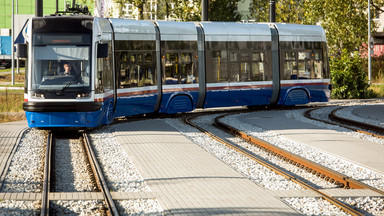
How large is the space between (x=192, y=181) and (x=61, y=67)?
22.8 feet

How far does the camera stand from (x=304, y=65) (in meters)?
25.2

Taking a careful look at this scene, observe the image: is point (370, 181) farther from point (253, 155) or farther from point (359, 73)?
point (359, 73)

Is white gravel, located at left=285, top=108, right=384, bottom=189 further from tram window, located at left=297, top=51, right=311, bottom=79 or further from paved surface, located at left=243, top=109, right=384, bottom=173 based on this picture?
tram window, located at left=297, top=51, right=311, bottom=79

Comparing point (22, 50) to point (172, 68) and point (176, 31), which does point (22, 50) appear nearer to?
point (172, 68)

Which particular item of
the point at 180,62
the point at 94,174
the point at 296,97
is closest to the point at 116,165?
the point at 94,174

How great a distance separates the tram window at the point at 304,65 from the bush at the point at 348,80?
24.1ft

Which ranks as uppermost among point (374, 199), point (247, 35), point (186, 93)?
point (247, 35)

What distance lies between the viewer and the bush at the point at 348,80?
3231 cm

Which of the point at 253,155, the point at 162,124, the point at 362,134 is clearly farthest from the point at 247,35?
the point at 253,155

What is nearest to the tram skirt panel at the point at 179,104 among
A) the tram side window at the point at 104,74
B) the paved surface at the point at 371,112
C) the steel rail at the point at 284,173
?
the steel rail at the point at 284,173

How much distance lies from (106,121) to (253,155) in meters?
5.36

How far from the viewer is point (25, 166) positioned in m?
12.5

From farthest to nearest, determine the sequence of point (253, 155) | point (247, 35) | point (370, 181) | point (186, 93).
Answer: point (247, 35), point (186, 93), point (253, 155), point (370, 181)

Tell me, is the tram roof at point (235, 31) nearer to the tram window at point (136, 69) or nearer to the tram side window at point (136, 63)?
the tram side window at point (136, 63)
